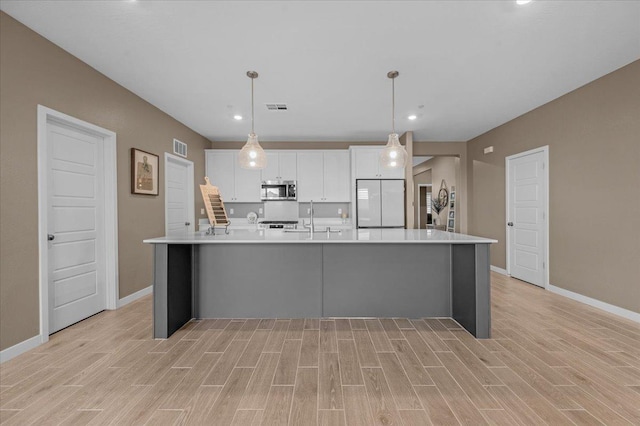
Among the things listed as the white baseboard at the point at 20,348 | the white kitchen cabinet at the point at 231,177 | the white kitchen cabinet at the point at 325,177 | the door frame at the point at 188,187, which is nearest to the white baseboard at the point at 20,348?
the white baseboard at the point at 20,348

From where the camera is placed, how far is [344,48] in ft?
9.09

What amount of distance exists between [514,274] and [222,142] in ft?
20.1

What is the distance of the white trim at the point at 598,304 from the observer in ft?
10.0

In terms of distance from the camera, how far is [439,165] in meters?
8.98

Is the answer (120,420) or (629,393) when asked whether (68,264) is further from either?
(629,393)

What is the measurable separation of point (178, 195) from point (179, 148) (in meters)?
0.79

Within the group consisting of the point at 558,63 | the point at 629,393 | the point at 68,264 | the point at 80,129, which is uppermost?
the point at 558,63

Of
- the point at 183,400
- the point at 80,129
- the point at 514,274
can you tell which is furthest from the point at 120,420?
the point at 514,274

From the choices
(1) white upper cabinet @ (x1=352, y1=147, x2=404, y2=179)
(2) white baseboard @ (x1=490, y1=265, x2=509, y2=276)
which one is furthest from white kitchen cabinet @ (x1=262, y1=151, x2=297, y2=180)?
(2) white baseboard @ (x1=490, y1=265, x2=509, y2=276)

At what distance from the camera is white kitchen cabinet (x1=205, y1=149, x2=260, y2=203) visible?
6.12m

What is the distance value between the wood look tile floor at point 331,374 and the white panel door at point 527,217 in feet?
4.96

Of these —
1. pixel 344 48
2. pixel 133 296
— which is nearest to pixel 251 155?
pixel 344 48

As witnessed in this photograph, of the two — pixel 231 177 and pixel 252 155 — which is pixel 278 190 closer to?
pixel 231 177

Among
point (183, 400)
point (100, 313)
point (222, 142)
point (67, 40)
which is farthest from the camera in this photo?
point (222, 142)
